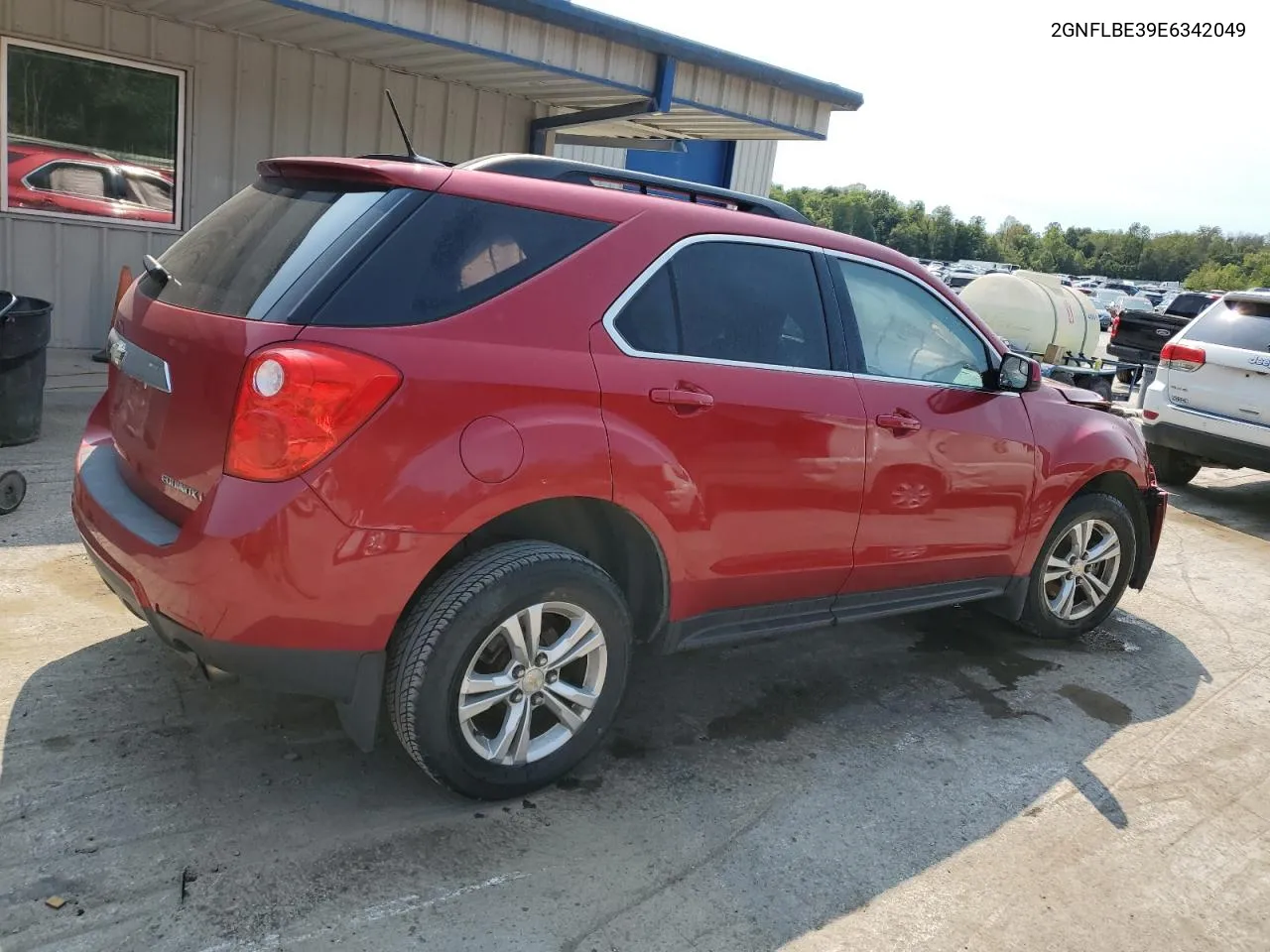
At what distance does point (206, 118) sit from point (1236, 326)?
28.7 ft

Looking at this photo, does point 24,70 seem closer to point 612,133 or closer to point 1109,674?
point 612,133

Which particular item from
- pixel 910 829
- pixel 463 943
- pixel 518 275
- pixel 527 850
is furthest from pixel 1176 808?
pixel 518 275

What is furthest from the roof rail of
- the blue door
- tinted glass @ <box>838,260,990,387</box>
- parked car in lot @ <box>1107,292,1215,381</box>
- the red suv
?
parked car in lot @ <box>1107,292,1215,381</box>

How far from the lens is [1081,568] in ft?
16.2

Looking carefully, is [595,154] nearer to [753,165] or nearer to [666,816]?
[753,165]

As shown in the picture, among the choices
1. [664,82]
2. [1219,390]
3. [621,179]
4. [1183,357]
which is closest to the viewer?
[621,179]

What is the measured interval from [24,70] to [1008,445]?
25.4 feet

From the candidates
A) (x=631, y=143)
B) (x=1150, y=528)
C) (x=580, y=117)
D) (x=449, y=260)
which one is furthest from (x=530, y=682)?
(x=631, y=143)

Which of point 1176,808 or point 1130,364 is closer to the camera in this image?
point 1176,808

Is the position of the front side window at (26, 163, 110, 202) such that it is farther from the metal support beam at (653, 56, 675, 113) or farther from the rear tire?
the rear tire

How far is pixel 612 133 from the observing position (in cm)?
1236

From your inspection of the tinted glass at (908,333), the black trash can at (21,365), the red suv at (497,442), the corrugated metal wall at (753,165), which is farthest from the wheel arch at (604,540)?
the corrugated metal wall at (753,165)

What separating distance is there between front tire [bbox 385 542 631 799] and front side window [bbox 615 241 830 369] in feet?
2.56

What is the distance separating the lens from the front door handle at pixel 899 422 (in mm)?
3803
